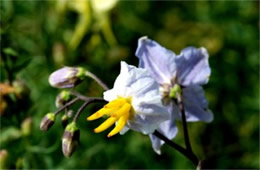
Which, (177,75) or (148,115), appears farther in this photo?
(177,75)

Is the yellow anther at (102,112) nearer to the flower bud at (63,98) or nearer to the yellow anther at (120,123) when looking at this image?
the yellow anther at (120,123)

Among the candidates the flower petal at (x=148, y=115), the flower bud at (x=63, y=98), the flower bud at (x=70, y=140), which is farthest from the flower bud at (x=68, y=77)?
the flower petal at (x=148, y=115)

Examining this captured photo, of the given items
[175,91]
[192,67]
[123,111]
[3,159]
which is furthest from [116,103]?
[3,159]

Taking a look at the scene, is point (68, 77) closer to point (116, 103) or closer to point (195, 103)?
point (116, 103)

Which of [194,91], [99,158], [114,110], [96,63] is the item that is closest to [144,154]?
[99,158]

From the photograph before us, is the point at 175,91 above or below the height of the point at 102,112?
below

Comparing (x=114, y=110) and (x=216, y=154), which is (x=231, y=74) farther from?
(x=114, y=110)

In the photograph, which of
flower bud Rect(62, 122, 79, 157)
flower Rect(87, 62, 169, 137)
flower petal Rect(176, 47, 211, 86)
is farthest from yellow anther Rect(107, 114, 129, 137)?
flower petal Rect(176, 47, 211, 86)

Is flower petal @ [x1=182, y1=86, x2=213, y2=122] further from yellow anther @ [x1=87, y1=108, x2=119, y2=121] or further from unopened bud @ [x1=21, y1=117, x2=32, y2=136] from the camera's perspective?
unopened bud @ [x1=21, y1=117, x2=32, y2=136]
